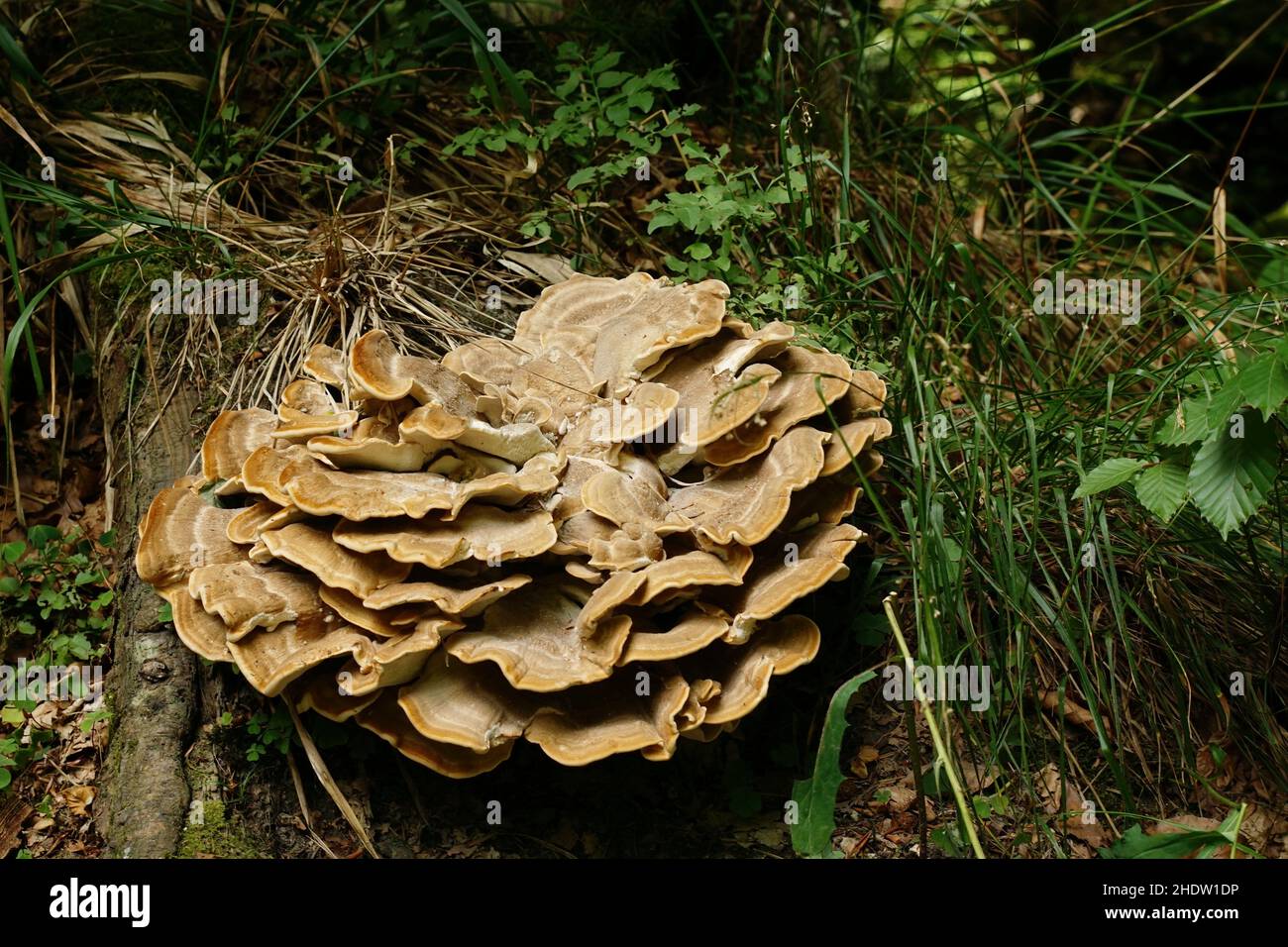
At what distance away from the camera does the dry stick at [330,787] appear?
11.8ft

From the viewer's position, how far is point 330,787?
142 inches

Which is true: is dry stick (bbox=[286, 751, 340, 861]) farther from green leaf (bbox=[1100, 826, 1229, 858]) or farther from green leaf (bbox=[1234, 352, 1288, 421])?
green leaf (bbox=[1234, 352, 1288, 421])

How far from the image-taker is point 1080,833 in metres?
3.78

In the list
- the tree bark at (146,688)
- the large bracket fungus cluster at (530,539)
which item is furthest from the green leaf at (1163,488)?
the tree bark at (146,688)

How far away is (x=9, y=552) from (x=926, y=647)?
13.1 feet

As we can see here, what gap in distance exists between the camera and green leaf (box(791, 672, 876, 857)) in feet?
10.6

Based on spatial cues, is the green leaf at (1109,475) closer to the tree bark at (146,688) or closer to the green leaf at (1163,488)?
the green leaf at (1163,488)

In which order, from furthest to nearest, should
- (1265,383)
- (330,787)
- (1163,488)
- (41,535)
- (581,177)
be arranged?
1. (581,177)
2. (41,535)
3. (330,787)
4. (1163,488)
5. (1265,383)

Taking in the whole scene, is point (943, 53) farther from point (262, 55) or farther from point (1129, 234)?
point (262, 55)

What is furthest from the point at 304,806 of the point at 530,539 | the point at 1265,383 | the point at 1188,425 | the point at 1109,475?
the point at 1265,383

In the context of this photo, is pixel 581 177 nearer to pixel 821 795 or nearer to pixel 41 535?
pixel 41 535

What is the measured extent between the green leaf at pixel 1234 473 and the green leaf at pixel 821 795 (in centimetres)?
129

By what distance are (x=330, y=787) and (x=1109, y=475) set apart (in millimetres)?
3095

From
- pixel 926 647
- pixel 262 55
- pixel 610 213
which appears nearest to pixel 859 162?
pixel 610 213
